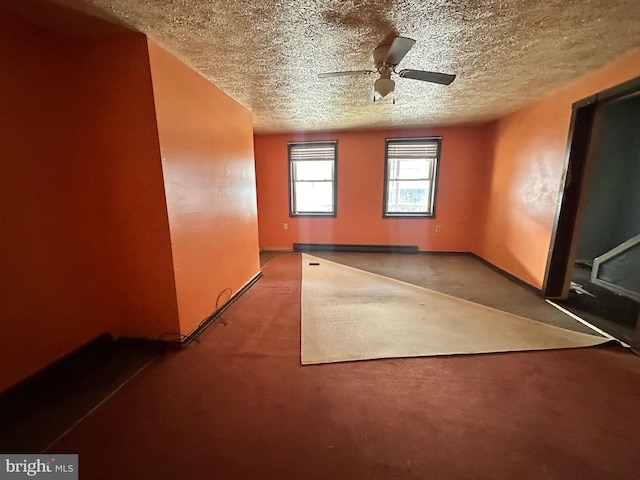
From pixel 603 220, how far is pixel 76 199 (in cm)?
667

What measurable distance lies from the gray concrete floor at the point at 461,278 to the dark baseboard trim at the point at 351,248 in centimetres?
15

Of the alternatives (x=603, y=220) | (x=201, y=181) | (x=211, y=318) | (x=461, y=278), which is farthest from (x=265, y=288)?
(x=603, y=220)

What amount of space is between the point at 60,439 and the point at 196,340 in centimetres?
93

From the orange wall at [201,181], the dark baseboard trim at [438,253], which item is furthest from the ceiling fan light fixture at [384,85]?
the dark baseboard trim at [438,253]

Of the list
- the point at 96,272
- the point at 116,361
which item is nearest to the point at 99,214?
the point at 96,272

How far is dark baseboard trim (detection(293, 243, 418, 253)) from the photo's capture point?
506 cm

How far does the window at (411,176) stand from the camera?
15.4 ft

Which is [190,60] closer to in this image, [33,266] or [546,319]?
[33,266]

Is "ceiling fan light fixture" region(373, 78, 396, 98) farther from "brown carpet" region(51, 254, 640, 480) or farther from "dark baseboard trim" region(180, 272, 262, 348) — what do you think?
"dark baseboard trim" region(180, 272, 262, 348)

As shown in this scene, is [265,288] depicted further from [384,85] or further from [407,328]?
[384,85]

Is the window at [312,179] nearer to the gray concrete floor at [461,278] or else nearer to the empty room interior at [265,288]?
the gray concrete floor at [461,278]

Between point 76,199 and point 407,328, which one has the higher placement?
point 76,199

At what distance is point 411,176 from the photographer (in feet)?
15.9

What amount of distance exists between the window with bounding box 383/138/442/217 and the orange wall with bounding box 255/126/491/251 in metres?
0.11
